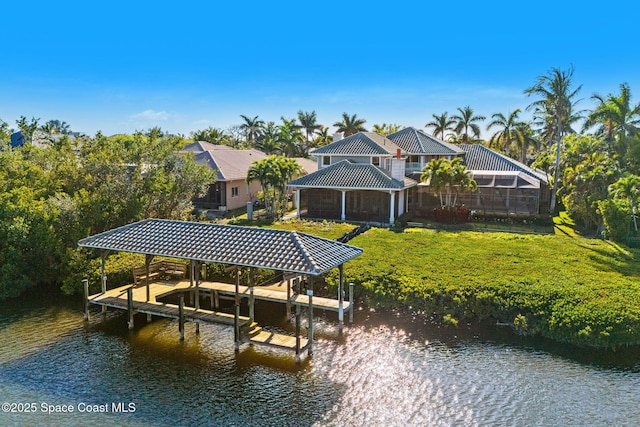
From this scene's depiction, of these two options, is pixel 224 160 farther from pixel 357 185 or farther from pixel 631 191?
pixel 631 191

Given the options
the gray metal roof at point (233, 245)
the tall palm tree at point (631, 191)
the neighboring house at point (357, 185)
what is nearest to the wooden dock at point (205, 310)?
the gray metal roof at point (233, 245)

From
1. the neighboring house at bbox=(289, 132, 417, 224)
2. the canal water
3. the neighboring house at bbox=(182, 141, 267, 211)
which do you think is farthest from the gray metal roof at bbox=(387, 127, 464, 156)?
the canal water

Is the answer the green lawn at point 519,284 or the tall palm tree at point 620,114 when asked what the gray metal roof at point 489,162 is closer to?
the tall palm tree at point 620,114

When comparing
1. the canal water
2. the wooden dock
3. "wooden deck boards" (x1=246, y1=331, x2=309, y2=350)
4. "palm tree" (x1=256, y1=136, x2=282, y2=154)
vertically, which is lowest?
the canal water

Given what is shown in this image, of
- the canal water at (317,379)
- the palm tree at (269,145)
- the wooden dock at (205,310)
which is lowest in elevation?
the canal water at (317,379)

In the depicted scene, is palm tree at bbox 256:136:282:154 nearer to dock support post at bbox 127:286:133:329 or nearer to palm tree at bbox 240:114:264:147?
palm tree at bbox 240:114:264:147

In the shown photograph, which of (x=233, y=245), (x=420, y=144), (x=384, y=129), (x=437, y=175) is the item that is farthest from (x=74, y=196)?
(x=384, y=129)

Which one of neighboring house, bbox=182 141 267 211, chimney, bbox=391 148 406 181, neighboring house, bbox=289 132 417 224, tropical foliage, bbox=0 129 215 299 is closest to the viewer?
tropical foliage, bbox=0 129 215 299
